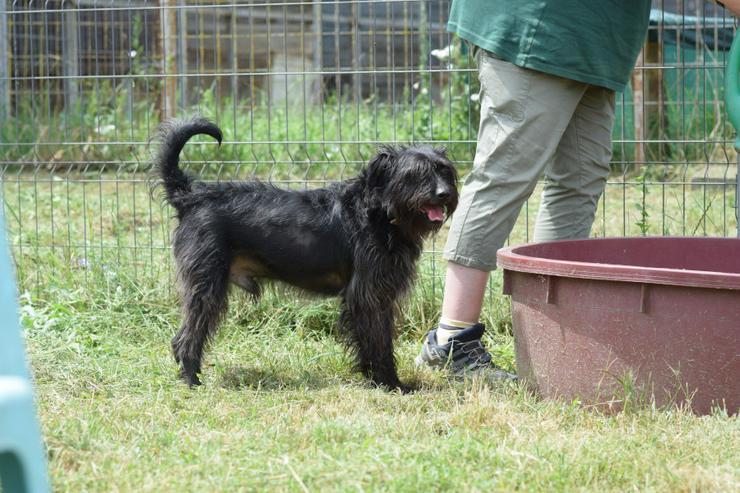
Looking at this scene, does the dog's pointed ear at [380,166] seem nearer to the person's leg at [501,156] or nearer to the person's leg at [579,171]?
the person's leg at [501,156]

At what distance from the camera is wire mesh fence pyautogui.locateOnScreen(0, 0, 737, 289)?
5043 mm

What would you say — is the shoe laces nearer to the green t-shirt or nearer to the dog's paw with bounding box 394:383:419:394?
the dog's paw with bounding box 394:383:419:394

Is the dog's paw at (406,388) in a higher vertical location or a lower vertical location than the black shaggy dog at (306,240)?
lower

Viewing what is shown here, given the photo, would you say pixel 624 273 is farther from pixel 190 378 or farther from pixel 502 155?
pixel 190 378

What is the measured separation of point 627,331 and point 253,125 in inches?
233

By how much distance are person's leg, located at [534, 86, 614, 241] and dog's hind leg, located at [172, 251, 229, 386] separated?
1269mm

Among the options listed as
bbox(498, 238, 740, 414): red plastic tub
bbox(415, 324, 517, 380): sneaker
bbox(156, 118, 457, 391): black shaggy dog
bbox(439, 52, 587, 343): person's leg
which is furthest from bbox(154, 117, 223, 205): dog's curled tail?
bbox(498, 238, 740, 414): red plastic tub

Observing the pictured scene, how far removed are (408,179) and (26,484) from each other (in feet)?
7.02

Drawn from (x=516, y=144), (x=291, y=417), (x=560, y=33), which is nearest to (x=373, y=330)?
(x=291, y=417)

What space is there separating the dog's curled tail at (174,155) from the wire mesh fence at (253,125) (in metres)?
0.73

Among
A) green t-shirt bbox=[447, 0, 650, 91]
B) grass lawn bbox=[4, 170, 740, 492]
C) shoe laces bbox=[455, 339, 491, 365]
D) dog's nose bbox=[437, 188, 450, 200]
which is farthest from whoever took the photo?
shoe laces bbox=[455, 339, 491, 365]

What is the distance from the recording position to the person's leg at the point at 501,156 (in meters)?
3.40

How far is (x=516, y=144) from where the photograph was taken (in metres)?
3.41

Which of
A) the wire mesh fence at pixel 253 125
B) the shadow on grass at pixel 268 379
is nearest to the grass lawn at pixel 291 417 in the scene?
the shadow on grass at pixel 268 379
